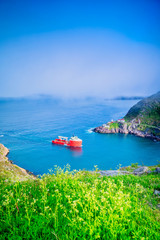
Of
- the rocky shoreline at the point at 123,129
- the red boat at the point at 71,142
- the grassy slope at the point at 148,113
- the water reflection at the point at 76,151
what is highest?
the grassy slope at the point at 148,113

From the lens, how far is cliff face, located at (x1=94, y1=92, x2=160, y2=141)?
5956cm

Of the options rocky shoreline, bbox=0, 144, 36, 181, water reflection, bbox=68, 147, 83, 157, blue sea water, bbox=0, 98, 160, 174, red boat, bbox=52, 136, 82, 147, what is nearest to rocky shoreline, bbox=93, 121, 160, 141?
blue sea water, bbox=0, 98, 160, 174

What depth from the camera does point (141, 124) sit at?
61188mm

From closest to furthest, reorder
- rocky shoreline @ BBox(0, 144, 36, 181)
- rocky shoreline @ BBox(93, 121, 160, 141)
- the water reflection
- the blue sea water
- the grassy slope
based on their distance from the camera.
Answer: rocky shoreline @ BBox(0, 144, 36, 181)
the blue sea water
the water reflection
the grassy slope
rocky shoreline @ BBox(93, 121, 160, 141)

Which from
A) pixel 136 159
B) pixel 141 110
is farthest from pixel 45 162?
pixel 141 110

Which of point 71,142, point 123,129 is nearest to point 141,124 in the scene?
point 123,129

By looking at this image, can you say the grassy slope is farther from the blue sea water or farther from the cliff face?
the blue sea water

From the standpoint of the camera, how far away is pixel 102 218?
3.64 m

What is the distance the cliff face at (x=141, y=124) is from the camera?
59.6 meters

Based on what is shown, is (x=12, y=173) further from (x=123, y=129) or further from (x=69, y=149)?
(x=123, y=129)

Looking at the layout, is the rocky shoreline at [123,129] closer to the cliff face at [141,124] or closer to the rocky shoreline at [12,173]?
the cliff face at [141,124]

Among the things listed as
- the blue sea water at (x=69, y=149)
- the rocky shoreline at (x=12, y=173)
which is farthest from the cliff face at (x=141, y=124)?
the rocky shoreline at (x=12, y=173)

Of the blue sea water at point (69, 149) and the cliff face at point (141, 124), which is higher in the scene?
the cliff face at point (141, 124)

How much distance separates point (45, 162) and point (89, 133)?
26.3 metres
